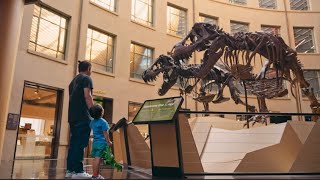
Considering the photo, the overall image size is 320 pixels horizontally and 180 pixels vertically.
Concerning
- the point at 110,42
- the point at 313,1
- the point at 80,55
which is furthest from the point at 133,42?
the point at 313,1

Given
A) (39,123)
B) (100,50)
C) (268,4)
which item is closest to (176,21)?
(100,50)

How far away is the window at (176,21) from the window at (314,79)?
9.97 m

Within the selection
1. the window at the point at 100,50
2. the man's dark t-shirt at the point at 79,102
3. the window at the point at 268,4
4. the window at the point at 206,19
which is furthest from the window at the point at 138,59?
the man's dark t-shirt at the point at 79,102

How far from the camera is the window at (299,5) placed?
2364 cm

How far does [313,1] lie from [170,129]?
77.0 ft

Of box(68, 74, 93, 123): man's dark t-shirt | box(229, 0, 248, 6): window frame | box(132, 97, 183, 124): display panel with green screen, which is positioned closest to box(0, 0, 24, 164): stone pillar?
box(68, 74, 93, 123): man's dark t-shirt

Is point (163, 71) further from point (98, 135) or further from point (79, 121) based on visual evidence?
point (98, 135)

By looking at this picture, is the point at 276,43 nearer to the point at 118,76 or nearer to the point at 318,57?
the point at 118,76

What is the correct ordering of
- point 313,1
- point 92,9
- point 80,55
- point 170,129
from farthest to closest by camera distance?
point 313,1 → point 92,9 → point 80,55 → point 170,129

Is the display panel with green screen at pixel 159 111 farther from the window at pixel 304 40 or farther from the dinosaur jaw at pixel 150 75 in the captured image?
the window at pixel 304 40

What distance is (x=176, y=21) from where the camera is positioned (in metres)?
19.9

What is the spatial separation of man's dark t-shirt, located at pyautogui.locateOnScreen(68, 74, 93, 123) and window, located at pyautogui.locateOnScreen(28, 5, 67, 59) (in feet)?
28.6

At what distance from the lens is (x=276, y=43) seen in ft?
28.0

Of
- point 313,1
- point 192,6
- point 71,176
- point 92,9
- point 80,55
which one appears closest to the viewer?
point 71,176
